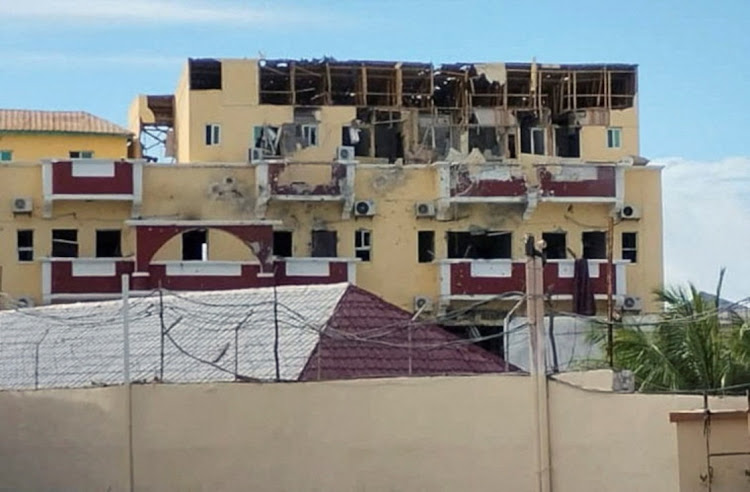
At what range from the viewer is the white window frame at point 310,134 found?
52875 millimetres

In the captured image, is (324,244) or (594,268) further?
(324,244)

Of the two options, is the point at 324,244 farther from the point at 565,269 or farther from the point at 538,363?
the point at 538,363

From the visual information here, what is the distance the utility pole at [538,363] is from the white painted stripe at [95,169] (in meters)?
29.4

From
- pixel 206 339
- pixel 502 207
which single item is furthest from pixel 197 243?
pixel 206 339

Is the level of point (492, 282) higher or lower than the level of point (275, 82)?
lower

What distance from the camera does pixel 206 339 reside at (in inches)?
1013

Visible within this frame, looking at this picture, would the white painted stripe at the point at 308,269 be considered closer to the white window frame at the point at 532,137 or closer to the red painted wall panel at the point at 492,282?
the red painted wall panel at the point at 492,282

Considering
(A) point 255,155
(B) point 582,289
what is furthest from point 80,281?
(B) point 582,289

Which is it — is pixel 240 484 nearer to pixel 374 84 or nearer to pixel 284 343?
pixel 284 343

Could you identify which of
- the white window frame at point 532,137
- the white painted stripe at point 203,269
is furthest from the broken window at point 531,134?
the white painted stripe at point 203,269

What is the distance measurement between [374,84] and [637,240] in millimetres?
9471

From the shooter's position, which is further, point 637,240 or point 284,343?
point 637,240

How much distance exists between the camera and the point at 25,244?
4819cm

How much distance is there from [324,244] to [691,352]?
24527mm
